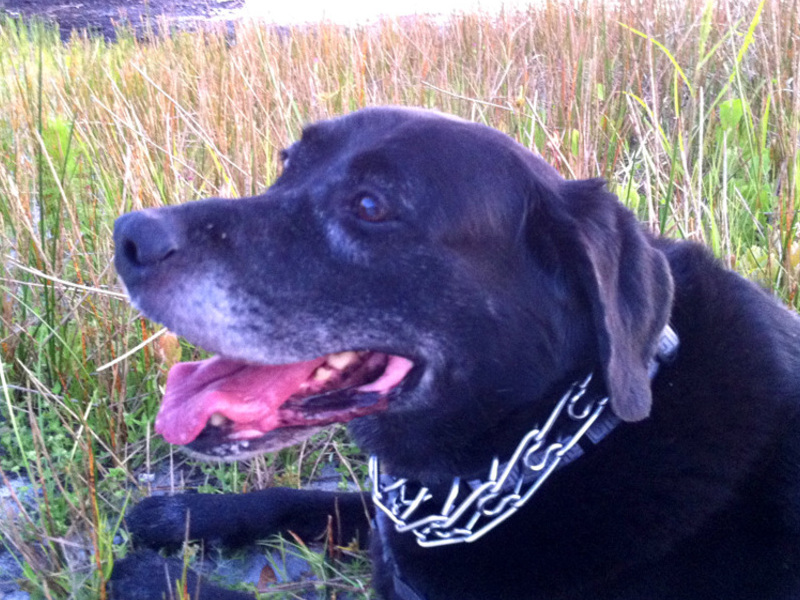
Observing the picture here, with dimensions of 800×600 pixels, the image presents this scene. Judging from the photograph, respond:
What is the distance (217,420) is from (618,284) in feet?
2.90

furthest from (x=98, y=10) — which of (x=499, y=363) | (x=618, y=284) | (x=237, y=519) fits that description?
(x=618, y=284)

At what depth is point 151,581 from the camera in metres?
1.90

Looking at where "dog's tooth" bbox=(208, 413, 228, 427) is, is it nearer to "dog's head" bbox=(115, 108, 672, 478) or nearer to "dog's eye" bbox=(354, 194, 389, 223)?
"dog's head" bbox=(115, 108, 672, 478)

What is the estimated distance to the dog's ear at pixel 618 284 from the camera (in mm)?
1488

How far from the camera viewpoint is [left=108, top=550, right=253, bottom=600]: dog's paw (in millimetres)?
1846

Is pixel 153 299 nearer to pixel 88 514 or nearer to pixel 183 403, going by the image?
pixel 183 403

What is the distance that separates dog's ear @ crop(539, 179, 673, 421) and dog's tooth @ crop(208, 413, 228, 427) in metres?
0.80

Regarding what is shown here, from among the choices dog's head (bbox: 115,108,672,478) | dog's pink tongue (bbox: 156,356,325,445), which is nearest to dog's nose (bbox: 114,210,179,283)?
dog's head (bbox: 115,108,672,478)

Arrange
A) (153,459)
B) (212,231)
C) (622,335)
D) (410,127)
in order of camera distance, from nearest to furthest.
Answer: (622,335), (212,231), (410,127), (153,459)

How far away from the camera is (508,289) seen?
168 centimetres

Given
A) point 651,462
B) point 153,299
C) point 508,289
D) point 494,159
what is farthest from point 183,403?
point 651,462

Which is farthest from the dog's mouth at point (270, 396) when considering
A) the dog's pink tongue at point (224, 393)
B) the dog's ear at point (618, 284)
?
the dog's ear at point (618, 284)

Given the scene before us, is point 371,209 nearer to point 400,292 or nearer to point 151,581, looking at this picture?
point 400,292

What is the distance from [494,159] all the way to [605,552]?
2.84 feet
